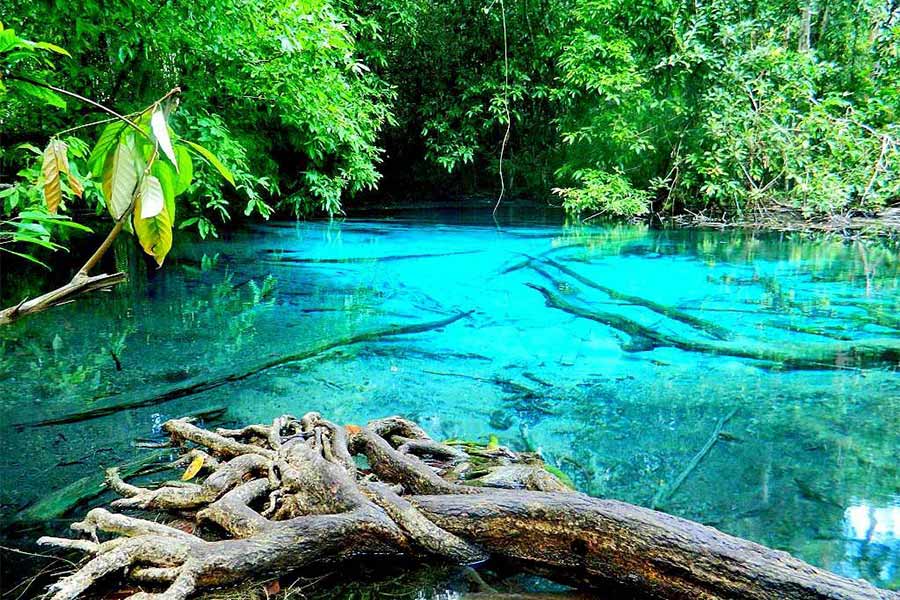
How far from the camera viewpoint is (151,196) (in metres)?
0.86

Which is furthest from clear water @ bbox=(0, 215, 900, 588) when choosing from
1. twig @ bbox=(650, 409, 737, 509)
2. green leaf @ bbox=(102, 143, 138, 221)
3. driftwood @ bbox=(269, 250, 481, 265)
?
green leaf @ bbox=(102, 143, 138, 221)

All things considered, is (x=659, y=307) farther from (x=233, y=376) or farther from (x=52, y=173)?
(x=52, y=173)

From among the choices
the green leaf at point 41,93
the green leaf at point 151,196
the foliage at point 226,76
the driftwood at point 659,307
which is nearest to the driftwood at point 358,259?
the foliage at point 226,76

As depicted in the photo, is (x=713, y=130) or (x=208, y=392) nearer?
(x=208, y=392)

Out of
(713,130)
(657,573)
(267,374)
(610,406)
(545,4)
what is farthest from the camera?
(545,4)

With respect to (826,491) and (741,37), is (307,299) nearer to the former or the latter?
(826,491)

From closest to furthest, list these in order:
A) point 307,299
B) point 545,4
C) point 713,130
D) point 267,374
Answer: point 267,374, point 307,299, point 713,130, point 545,4

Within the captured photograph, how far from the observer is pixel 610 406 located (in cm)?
287

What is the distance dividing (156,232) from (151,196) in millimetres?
70

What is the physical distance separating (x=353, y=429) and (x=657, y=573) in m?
1.15

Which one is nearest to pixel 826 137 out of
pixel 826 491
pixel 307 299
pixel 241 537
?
pixel 307 299

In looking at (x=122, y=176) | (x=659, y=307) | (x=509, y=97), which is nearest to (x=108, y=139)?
(x=122, y=176)

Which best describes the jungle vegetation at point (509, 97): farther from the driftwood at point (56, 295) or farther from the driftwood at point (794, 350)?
the driftwood at point (794, 350)

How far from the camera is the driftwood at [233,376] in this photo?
2.55 m
